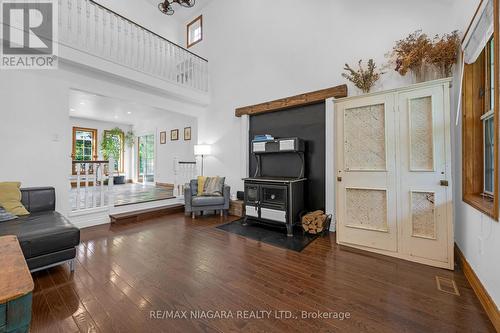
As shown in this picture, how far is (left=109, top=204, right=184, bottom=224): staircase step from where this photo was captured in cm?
409

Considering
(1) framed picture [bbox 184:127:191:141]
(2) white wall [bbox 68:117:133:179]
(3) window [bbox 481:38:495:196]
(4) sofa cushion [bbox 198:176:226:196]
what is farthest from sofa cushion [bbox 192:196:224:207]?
(2) white wall [bbox 68:117:133:179]

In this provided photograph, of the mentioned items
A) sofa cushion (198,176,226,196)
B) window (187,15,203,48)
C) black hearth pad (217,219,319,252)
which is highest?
window (187,15,203,48)

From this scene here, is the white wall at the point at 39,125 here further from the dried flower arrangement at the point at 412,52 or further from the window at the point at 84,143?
the window at the point at 84,143

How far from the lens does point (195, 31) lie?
638 centimetres

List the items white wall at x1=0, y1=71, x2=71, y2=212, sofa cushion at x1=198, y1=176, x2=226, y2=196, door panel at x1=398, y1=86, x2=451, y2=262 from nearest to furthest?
door panel at x1=398, y1=86, x2=451, y2=262
white wall at x1=0, y1=71, x2=71, y2=212
sofa cushion at x1=198, y1=176, x2=226, y2=196

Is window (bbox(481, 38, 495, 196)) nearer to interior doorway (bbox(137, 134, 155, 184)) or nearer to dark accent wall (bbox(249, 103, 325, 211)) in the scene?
dark accent wall (bbox(249, 103, 325, 211))

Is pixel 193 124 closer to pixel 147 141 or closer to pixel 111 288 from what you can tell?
pixel 147 141

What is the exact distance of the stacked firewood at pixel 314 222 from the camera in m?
3.37

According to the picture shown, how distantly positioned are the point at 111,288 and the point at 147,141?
831cm

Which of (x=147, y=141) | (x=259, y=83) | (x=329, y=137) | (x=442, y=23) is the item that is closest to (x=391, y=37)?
(x=442, y=23)

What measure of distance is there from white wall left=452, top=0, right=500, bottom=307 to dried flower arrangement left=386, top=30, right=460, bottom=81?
0.58 feet

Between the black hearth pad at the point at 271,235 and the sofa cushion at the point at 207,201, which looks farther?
the sofa cushion at the point at 207,201

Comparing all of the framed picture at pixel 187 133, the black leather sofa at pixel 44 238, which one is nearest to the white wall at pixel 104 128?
the framed picture at pixel 187 133

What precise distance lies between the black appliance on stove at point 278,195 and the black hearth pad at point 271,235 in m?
0.13
